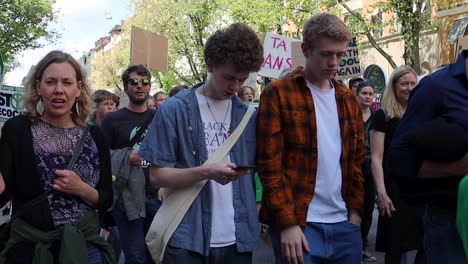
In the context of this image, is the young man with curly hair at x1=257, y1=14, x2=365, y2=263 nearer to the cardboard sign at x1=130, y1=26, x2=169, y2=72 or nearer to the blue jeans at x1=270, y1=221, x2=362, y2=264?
the blue jeans at x1=270, y1=221, x2=362, y2=264

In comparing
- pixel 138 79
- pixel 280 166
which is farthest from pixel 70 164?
pixel 138 79

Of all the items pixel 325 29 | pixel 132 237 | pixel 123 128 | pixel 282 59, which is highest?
pixel 282 59

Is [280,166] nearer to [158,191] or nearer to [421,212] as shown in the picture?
[421,212]

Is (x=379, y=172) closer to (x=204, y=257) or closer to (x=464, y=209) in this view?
(x=204, y=257)

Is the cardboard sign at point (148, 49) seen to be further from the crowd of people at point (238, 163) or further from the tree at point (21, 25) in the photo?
the tree at point (21, 25)

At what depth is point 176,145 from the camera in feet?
10.5

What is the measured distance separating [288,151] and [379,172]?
93.1 inches

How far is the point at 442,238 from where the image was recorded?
301cm

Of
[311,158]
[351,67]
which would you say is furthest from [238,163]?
[351,67]

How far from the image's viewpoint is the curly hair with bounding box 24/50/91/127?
3410mm

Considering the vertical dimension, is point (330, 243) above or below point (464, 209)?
below

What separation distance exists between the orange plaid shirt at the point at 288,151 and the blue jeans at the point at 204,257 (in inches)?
9.8

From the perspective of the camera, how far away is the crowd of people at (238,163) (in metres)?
3.02

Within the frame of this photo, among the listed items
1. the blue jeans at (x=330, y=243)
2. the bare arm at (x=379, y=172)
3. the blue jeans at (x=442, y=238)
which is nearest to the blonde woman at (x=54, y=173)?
the blue jeans at (x=330, y=243)
